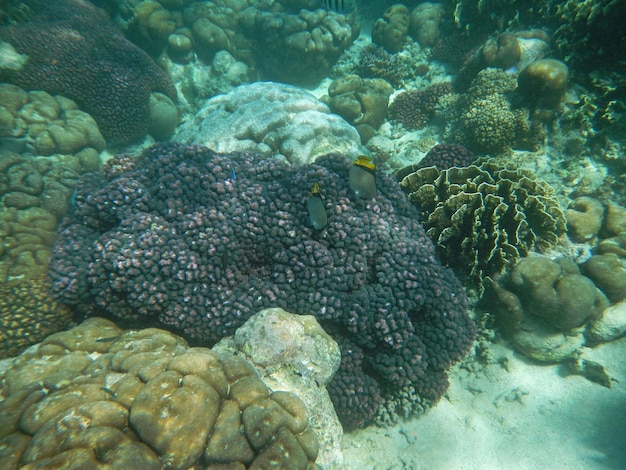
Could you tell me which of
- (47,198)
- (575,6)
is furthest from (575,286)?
(47,198)

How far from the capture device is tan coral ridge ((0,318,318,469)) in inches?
91.0

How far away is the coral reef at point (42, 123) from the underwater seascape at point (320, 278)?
0.04 meters

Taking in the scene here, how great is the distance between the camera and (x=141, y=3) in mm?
9617

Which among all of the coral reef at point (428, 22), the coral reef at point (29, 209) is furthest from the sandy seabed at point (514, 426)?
the coral reef at point (428, 22)

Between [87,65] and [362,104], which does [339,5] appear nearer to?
[362,104]

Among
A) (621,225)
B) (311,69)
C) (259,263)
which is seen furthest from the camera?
(311,69)

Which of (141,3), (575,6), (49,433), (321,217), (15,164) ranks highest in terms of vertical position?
(575,6)

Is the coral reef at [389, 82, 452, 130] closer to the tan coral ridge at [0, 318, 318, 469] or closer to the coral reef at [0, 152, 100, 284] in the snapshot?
the tan coral ridge at [0, 318, 318, 469]

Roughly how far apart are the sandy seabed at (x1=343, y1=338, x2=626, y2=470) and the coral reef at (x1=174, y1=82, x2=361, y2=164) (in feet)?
16.7

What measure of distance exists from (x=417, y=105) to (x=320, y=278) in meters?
6.82

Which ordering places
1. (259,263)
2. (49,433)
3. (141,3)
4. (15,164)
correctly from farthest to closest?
(141,3), (15,164), (259,263), (49,433)

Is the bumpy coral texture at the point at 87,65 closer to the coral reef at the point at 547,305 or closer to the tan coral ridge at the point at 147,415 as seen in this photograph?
the tan coral ridge at the point at 147,415

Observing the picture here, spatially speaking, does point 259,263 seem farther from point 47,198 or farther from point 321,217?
point 47,198

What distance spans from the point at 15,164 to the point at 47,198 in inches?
44.6
